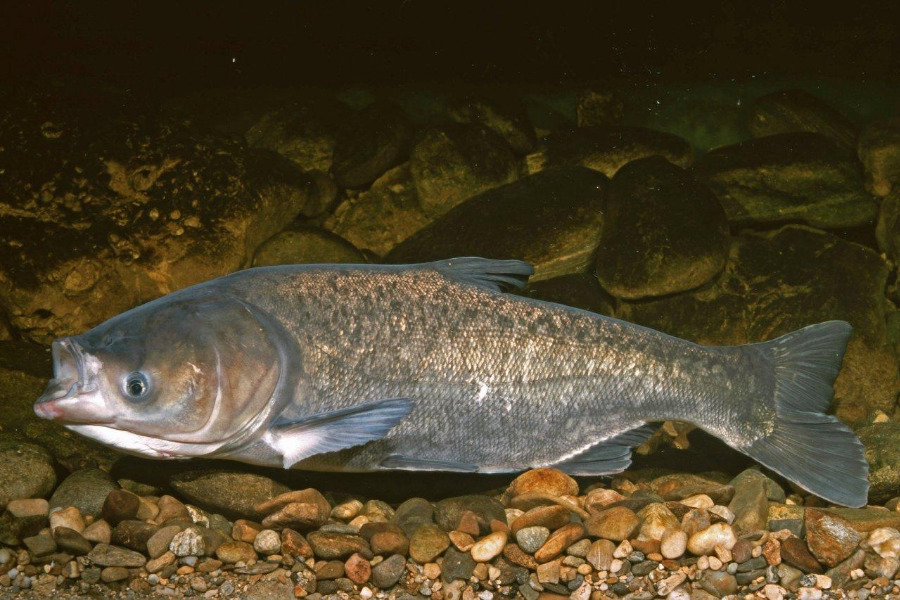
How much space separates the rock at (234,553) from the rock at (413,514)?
2.00 feet

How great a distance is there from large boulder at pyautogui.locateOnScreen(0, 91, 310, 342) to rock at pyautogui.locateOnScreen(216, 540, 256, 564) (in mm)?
Answer: 1883

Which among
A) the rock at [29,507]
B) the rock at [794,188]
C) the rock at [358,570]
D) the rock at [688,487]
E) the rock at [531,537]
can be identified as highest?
the rock at [794,188]

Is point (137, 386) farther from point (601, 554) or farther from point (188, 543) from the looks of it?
point (601, 554)

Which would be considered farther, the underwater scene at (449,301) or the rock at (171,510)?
the rock at (171,510)

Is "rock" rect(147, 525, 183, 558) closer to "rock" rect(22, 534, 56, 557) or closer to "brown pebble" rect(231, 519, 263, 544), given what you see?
"brown pebble" rect(231, 519, 263, 544)

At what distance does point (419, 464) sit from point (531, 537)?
1.96ft

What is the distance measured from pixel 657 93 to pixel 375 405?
367cm

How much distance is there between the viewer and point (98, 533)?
7.77 feet

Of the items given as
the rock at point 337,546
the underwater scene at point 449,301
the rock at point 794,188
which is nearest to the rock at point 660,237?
the underwater scene at point 449,301

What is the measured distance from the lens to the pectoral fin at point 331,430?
245 centimetres

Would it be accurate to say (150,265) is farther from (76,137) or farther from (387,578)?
(387,578)

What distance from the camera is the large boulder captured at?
367 centimetres

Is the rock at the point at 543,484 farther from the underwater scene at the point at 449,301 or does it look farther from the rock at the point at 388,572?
the rock at the point at 388,572

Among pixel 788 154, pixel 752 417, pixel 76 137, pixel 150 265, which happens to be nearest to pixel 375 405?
pixel 752 417
